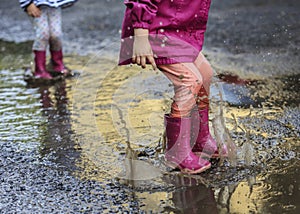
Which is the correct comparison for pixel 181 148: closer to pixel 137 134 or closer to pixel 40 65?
pixel 137 134

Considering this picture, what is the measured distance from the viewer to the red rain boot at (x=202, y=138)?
3285 millimetres

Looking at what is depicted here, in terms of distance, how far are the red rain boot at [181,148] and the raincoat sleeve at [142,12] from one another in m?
0.53

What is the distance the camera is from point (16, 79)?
17.4ft

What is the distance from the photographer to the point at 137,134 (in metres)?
3.71

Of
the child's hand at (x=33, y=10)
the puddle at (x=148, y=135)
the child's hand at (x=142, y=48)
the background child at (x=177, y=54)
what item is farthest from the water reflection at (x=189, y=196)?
the child's hand at (x=33, y=10)

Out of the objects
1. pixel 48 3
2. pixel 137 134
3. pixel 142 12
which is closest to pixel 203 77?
pixel 142 12

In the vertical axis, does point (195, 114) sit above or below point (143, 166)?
above

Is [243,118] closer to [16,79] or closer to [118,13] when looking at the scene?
[16,79]

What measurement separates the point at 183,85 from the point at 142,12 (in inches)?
17.5

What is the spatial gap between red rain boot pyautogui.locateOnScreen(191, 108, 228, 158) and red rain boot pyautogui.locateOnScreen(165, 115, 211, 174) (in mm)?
139

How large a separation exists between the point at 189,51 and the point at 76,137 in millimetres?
999

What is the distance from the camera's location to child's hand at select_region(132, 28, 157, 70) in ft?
9.71

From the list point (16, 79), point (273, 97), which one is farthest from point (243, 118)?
point (16, 79)

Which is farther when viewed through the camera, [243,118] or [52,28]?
[52,28]
